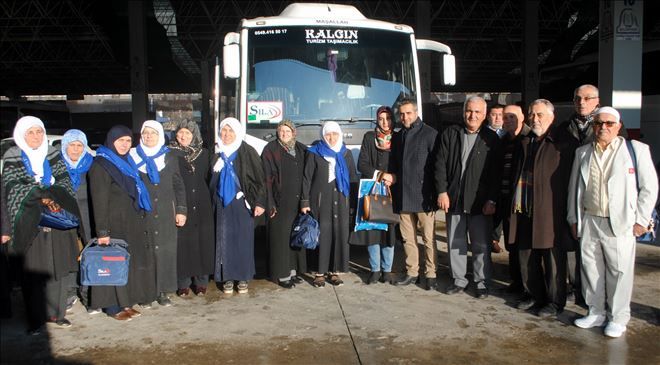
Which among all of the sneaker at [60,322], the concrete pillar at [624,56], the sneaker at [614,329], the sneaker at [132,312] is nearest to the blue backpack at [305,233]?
the sneaker at [132,312]

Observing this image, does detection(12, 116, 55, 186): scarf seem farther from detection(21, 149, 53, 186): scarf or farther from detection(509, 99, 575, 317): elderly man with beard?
detection(509, 99, 575, 317): elderly man with beard

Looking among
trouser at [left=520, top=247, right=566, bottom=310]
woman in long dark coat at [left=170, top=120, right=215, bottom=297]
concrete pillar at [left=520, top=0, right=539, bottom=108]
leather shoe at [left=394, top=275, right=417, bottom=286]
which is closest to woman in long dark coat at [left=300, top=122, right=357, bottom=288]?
leather shoe at [left=394, top=275, right=417, bottom=286]

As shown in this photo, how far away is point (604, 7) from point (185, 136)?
23.0ft

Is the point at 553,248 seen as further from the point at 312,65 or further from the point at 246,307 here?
the point at 312,65

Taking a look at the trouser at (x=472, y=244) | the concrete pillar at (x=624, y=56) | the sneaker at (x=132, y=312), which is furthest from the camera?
the concrete pillar at (x=624, y=56)

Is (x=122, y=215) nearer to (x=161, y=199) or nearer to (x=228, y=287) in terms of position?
(x=161, y=199)

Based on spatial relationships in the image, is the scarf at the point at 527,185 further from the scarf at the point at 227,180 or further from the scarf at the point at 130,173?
the scarf at the point at 130,173

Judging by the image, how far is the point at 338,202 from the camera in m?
5.73

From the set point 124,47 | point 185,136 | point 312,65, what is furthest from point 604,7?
point 124,47

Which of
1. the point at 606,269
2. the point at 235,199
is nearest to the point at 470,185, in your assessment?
the point at 606,269

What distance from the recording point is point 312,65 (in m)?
6.59

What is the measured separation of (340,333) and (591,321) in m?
1.98

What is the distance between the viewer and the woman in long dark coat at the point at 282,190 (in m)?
5.61

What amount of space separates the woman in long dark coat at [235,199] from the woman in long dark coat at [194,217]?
9 cm
